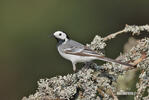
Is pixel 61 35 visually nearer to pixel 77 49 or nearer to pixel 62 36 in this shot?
pixel 62 36

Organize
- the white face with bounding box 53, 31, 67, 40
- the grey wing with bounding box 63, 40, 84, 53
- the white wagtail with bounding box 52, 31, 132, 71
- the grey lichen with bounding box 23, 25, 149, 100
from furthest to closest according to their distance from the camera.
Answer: the white face with bounding box 53, 31, 67, 40 < the grey wing with bounding box 63, 40, 84, 53 < the white wagtail with bounding box 52, 31, 132, 71 < the grey lichen with bounding box 23, 25, 149, 100

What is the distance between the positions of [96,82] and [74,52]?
2.24ft

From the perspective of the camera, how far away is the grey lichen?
2312 millimetres

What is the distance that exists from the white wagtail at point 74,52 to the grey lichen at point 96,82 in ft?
0.50

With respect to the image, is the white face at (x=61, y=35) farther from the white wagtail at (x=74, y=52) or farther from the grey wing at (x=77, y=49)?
the grey wing at (x=77, y=49)

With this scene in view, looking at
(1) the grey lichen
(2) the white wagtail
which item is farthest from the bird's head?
(1) the grey lichen

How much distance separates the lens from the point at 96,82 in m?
2.46

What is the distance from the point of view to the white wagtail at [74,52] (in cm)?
282

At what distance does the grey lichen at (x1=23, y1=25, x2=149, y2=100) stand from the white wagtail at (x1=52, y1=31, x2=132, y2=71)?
151 mm

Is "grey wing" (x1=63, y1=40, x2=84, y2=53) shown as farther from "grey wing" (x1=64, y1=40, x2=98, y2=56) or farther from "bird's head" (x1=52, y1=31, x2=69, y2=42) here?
"bird's head" (x1=52, y1=31, x2=69, y2=42)

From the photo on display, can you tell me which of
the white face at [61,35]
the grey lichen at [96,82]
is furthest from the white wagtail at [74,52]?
the grey lichen at [96,82]

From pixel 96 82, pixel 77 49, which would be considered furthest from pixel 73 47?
pixel 96 82

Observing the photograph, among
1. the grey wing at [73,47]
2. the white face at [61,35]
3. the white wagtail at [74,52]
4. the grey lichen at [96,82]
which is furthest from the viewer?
the white face at [61,35]

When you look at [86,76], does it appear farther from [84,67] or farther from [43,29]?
[43,29]
